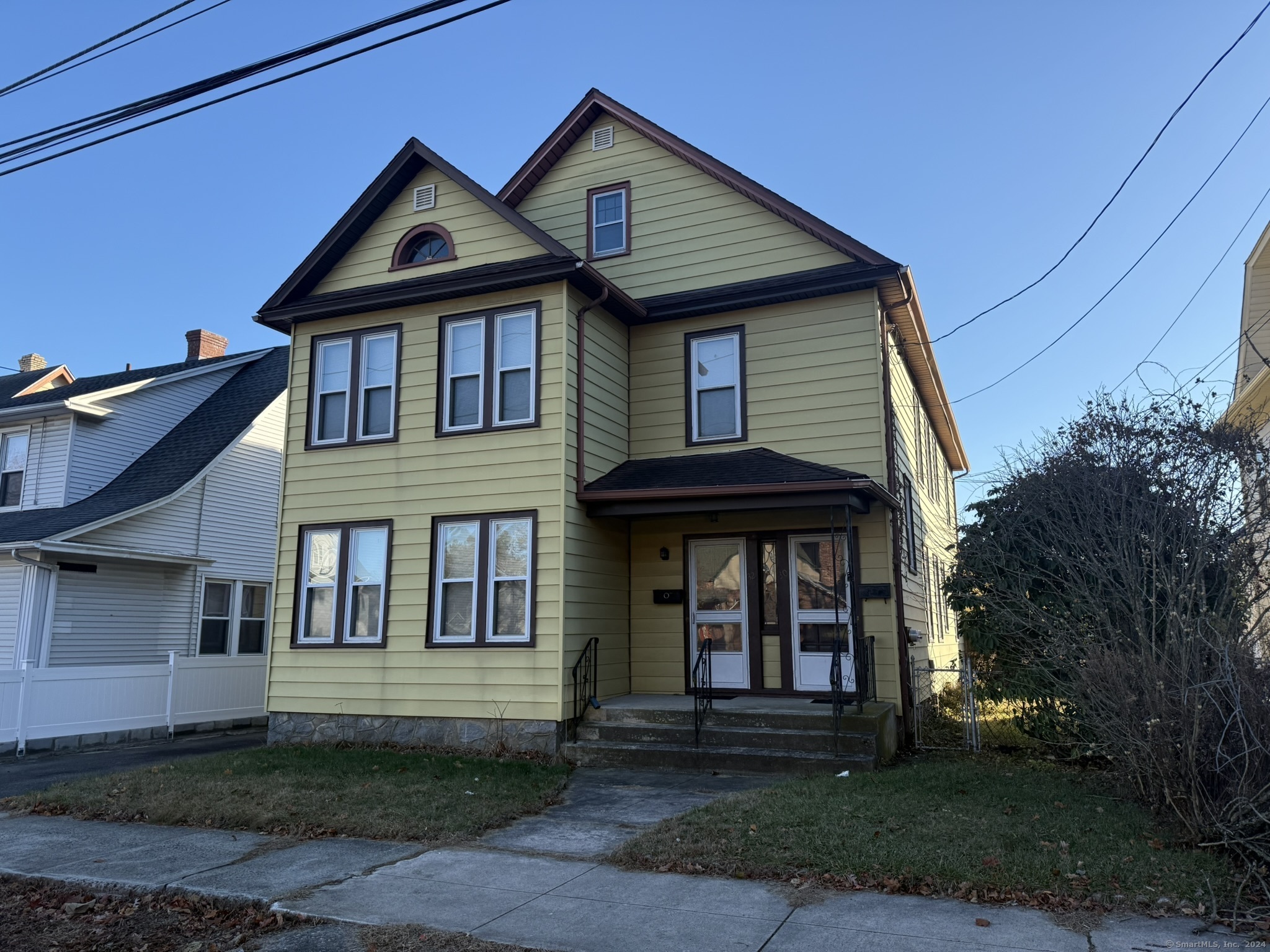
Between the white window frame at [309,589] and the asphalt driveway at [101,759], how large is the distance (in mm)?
1937

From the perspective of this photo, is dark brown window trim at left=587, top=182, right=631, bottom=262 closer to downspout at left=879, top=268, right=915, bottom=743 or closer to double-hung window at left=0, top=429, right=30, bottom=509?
downspout at left=879, top=268, right=915, bottom=743

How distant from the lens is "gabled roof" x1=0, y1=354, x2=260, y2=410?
58.9 ft

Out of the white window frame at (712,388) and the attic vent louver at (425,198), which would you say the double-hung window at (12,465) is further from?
the white window frame at (712,388)

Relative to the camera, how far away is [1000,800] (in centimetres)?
770

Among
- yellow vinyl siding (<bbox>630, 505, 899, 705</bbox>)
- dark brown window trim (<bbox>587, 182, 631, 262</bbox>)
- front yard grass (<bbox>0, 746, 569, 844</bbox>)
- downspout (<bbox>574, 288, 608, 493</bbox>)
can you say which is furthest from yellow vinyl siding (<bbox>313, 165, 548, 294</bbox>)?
front yard grass (<bbox>0, 746, 569, 844</bbox>)

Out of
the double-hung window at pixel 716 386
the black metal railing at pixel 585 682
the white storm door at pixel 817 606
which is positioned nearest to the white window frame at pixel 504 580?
the black metal railing at pixel 585 682

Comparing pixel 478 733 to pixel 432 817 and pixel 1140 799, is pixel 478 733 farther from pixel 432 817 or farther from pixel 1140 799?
pixel 1140 799

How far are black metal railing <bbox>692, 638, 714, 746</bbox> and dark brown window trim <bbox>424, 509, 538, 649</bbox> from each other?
204 centimetres

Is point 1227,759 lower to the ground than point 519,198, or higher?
lower

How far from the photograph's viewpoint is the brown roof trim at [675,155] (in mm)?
12375

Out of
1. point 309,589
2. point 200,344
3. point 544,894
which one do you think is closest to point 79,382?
point 200,344

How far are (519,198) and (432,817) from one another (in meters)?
10.4

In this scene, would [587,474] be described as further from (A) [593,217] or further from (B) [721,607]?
(A) [593,217]

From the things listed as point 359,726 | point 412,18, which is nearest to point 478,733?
point 359,726
